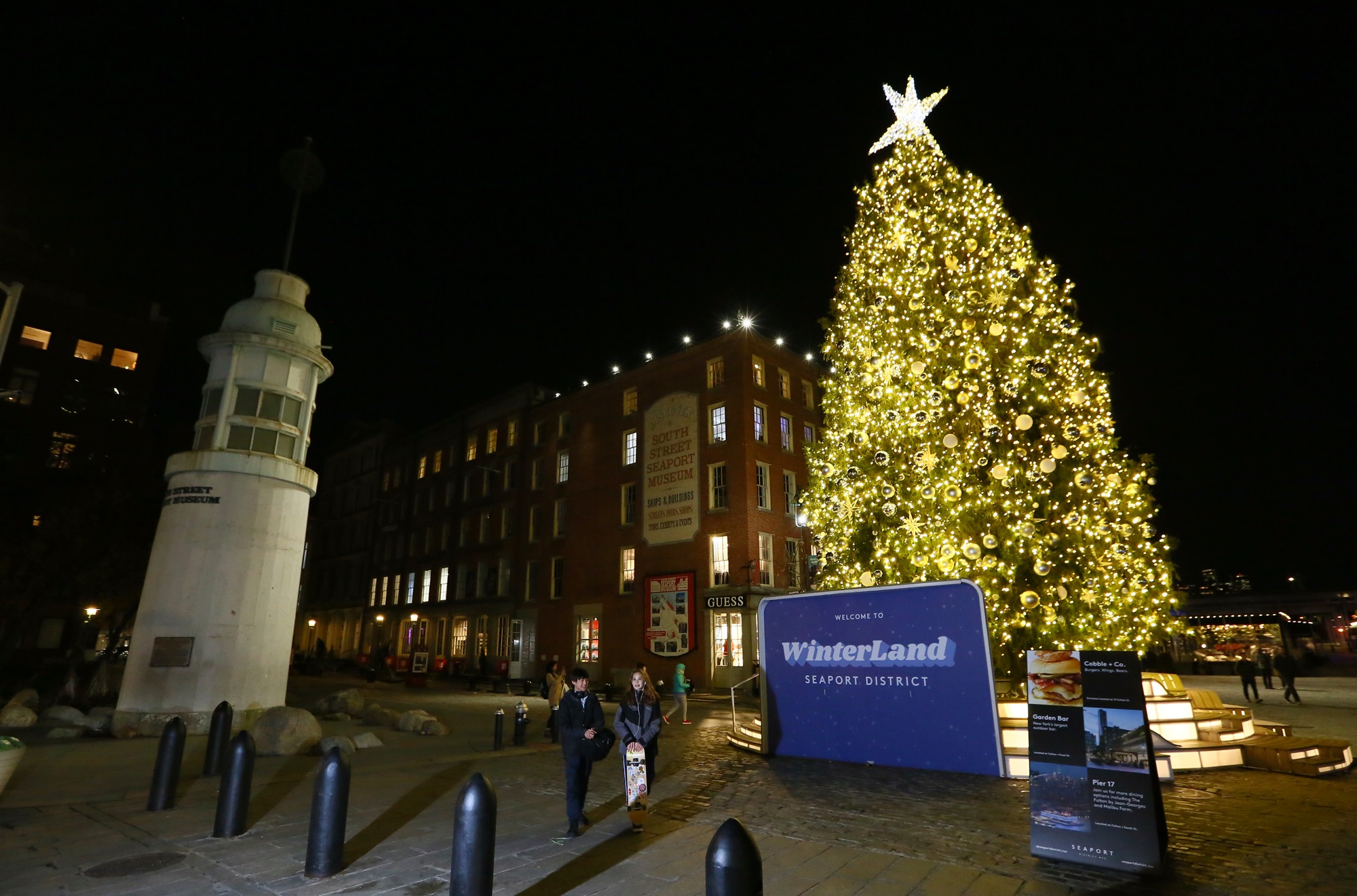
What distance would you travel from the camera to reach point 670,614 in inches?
1134

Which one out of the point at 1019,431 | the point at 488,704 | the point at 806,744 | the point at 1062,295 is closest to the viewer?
the point at 806,744

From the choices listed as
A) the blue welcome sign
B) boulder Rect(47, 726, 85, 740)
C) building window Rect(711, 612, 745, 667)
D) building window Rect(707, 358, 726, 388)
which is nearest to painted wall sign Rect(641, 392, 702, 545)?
building window Rect(707, 358, 726, 388)

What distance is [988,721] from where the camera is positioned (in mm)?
9703

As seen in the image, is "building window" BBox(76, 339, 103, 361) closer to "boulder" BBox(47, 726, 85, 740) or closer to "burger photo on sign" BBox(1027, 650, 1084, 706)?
"boulder" BBox(47, 726, 85, 740)

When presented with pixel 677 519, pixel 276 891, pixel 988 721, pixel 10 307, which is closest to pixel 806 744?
pixel 988 721

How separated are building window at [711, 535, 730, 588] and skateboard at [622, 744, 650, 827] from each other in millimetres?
20889

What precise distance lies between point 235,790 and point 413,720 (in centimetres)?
852

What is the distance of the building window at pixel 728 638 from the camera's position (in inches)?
1056

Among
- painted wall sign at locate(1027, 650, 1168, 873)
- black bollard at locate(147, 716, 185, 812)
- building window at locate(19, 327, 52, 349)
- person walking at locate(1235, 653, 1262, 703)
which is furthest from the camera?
building window at locate(19, 327, 52, 349)

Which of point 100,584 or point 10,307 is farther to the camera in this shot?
point 100,584

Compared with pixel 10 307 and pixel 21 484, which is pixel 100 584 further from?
pixel 10 307

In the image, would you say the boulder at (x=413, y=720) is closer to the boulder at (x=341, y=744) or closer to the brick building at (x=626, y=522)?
the boulder at (x=341, y=744)

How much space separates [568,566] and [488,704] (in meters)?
11.5

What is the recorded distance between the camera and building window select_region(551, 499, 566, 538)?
35.2m
